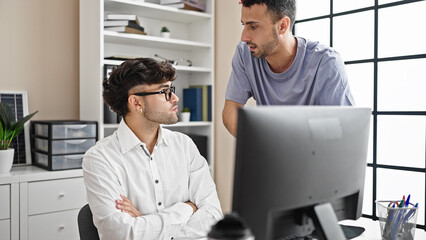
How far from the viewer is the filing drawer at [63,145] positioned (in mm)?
2598

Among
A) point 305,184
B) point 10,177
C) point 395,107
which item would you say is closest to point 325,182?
point 305,184

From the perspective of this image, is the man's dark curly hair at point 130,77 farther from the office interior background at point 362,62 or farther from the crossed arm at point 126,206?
the office interior background at point 362,62

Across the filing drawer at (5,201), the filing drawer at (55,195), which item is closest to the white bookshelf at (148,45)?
the filing drawer at (55,195)

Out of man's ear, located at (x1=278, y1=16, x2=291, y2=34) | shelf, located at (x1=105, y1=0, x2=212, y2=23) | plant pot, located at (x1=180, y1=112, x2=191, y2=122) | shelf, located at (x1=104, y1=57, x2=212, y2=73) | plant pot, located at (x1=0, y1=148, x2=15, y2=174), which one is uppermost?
shelf, located at (x1=105, y1=0, x2=212, y2=23)

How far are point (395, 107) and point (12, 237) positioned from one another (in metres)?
2.45

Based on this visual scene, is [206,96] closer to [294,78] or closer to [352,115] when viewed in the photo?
[294,78]

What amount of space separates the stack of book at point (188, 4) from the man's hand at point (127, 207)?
2.00 meters

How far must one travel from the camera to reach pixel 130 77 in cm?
186

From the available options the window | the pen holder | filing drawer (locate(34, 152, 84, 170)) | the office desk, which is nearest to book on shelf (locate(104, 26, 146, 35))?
filing drawer (locate(34, 152, 84, 170))

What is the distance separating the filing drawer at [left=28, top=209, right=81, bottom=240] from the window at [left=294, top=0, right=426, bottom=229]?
195 centimetres

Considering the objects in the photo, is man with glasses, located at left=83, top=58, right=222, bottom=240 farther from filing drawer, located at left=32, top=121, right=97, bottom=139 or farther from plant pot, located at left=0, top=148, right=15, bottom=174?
plant pot, located at left=0, top=148, right=15, bottom=174

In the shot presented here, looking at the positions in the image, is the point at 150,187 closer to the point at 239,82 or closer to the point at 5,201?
the point at 239,82

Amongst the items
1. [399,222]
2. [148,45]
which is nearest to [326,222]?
[399,222]

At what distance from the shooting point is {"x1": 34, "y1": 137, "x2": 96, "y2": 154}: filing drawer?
2598 millimetres
